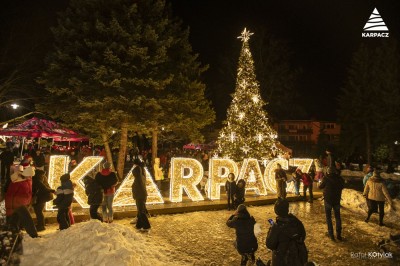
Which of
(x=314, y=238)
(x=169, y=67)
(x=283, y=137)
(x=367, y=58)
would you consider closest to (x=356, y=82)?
(x=367, y=58)

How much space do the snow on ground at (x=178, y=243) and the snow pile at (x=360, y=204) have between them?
3.0 inches

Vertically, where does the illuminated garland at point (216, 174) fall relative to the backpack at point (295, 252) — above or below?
above

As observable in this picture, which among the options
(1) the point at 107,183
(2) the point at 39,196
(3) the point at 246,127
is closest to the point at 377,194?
(1) the point at 107,183

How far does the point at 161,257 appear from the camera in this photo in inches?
282

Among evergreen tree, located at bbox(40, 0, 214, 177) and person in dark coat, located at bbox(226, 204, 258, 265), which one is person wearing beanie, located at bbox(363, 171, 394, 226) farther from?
evergreen tree, located at bbox(40, 0, 214, 177)

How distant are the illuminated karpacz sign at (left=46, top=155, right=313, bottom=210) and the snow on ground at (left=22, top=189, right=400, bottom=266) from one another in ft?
4.57

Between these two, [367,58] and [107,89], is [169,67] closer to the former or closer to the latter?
[107,89]

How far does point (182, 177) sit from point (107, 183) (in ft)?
13.3

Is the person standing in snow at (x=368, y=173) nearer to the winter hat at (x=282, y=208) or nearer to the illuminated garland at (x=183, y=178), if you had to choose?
the illuminated garland at (x=183, y=178)

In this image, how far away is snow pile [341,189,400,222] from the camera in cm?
1144

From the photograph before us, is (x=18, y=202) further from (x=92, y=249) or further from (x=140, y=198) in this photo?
(x=140, y=198)

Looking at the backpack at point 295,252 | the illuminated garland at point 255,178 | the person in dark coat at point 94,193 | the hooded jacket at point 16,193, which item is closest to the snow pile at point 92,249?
the hooded jacket at point 16,193

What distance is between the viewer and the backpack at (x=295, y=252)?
468 cm

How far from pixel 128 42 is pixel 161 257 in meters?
13.0
